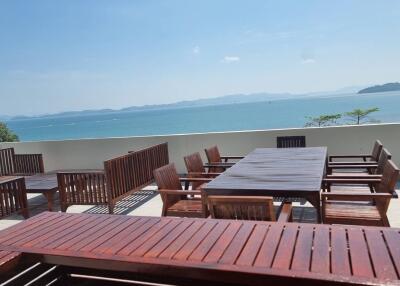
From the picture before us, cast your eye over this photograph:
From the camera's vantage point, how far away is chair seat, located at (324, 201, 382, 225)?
3240mm

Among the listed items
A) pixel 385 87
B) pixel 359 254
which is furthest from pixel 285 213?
pixel 385 87

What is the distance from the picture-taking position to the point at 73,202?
18.1 ft

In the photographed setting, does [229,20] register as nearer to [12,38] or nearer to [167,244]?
[167,244]

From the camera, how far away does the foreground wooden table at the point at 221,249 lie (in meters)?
1.57

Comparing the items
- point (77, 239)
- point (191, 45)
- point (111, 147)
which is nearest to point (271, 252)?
point (77, 239)

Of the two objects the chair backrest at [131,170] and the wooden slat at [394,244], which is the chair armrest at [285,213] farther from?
the chair backrest at [131,170]

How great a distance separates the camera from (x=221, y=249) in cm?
185

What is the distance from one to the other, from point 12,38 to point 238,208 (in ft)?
123

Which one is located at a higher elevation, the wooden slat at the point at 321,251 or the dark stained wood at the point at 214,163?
the wooden slat at the point at 321,251

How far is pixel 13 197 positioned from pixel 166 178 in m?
2.54

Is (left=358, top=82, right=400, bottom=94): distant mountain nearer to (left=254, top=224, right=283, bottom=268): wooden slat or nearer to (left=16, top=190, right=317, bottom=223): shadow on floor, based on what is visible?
(left=16, top=190, right=317, bottom=223): shadow on floor

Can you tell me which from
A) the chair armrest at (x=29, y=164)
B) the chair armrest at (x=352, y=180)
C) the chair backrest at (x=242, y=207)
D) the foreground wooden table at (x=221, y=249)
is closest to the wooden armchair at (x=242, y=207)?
the chair backrest at (x=242, y=207)

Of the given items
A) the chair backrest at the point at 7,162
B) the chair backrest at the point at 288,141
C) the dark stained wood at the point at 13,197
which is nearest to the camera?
the dark stained wood at the point at 13,197

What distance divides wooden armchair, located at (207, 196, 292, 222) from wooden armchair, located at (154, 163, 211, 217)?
29.1 inches
